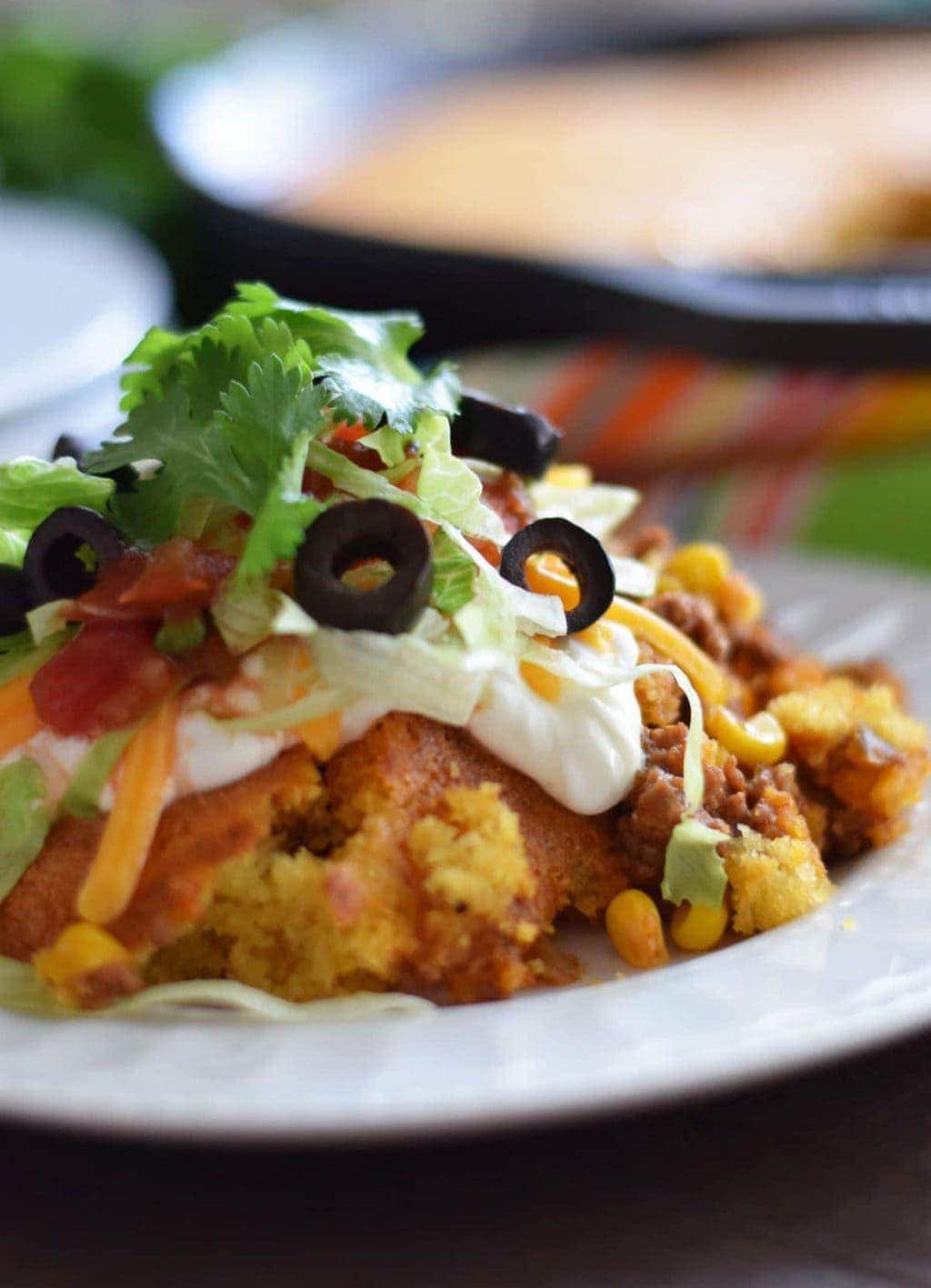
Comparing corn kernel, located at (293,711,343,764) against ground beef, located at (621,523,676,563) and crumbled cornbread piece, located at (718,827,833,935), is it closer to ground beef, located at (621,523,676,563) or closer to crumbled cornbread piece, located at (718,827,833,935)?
crumbled cornbread piece, located at (718,827,833,935)

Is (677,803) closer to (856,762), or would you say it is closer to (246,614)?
(856,762)

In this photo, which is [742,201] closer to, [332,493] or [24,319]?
[24,319]

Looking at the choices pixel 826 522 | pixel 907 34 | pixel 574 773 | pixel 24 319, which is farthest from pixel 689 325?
pixel 907 34

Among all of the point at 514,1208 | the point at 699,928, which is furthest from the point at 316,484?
the point at 514,1208

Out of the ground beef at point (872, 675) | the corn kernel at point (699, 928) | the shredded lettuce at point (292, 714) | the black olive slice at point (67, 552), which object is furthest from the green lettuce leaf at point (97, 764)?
the ground beef at point (872, 675)

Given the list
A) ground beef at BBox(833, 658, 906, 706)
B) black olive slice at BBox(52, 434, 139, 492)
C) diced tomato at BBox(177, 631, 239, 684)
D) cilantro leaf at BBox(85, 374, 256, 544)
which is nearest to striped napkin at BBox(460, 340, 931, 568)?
ground beef at BBox(833, 658, 906, 706)
